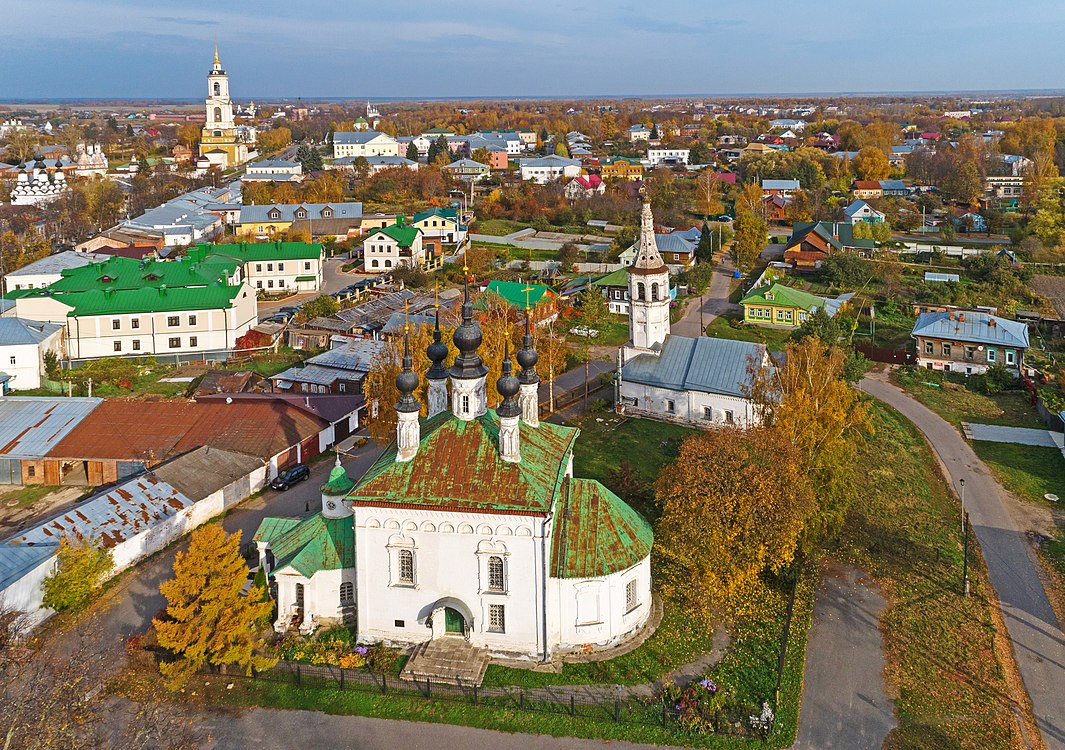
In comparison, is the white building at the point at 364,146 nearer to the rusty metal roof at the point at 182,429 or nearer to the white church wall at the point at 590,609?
the rusty metal roof at the point at 182,429

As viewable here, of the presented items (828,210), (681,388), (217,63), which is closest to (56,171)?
(217,63)

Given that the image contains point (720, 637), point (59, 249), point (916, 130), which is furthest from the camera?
point (916, 130)

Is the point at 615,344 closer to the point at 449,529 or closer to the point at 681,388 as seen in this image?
the point at 681,388

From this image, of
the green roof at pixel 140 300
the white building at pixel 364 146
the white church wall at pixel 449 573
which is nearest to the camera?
the white church wall at pixel 449 573

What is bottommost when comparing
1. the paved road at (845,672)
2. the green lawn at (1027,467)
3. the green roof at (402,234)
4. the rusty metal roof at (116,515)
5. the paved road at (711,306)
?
the paved road at (845,672)

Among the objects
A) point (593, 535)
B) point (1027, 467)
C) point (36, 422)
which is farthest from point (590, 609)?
point (36, 422)

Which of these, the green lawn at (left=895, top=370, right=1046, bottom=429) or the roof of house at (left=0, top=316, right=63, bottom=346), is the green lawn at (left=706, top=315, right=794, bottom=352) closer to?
the green lawn at (left=895, top=370, right=1046, bottom=429)

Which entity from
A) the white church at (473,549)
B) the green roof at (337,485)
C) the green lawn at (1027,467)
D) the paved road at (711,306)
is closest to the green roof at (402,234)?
the paved road at (711,306)
